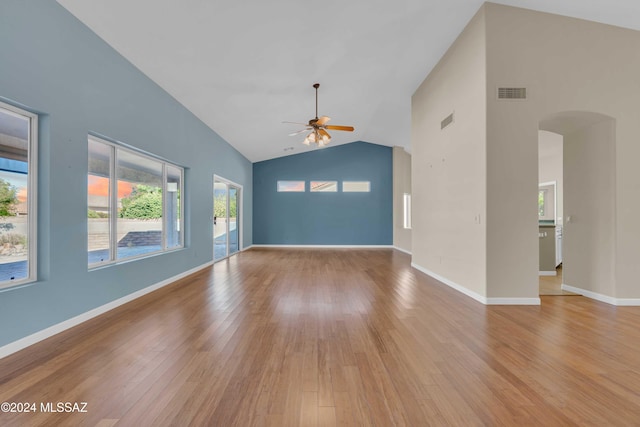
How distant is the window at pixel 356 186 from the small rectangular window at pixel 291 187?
157 centimetres

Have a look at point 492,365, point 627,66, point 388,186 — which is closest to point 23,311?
point 492,365

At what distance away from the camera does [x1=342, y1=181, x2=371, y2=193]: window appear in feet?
34.3

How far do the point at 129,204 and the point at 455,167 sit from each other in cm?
496

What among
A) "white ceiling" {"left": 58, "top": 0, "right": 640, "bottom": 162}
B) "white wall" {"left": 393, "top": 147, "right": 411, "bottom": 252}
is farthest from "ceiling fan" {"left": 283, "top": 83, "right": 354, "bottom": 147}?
"white wall" {"left": 393, "top": 147, "right": 411, "bottom": 252}

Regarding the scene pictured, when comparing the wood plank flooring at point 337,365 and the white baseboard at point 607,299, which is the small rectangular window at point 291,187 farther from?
the white baseboard at point 607,299

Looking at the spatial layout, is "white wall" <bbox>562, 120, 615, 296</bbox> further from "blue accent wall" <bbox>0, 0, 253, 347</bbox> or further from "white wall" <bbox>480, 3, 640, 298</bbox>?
"blue accent wall" <bbox>0, 0, 253, 347</bbox>

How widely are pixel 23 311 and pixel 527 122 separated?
5725 millimetres

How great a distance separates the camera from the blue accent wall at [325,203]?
34.1 feet

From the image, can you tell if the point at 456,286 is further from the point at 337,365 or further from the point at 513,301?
the point at 337,365

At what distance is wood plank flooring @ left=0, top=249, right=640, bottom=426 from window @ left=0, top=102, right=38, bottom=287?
2.38 ft

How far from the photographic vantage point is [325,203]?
1042 cm

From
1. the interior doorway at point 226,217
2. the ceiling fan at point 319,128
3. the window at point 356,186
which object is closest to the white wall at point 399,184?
the window at point 356,186

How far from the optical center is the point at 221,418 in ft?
5.03

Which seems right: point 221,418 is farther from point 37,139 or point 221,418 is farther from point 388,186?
point 388,186
